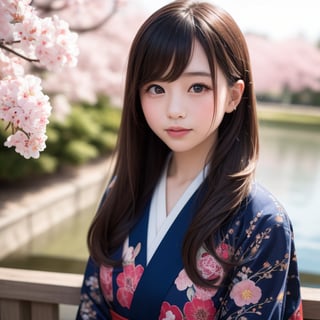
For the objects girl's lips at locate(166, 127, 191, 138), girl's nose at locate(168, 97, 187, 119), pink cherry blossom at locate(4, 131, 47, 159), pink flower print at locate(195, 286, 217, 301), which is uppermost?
girl's nose at locate(168, 97, 187, 119)

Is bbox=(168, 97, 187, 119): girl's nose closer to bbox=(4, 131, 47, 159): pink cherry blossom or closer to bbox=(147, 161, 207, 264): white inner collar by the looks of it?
bbox=(147, 161, 207, 264): white inner collar

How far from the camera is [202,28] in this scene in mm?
1261

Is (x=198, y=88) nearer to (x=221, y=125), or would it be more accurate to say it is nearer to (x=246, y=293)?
(x=221, y=125)

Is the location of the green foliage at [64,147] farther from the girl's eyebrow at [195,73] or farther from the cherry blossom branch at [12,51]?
the girl's eyebrow at [195,73]

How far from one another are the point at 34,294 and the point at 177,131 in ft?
2.23

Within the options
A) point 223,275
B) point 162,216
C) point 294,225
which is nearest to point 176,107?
point 162,216

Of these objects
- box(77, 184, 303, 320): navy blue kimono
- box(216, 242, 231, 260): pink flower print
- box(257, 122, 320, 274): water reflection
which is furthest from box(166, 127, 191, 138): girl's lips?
box(257, 122, 320, 274): water reflection

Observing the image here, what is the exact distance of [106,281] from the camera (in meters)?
1.51

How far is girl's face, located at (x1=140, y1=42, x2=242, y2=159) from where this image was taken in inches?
49.8

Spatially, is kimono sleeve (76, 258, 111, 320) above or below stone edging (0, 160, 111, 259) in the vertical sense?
above

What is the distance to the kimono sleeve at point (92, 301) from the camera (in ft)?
4.86

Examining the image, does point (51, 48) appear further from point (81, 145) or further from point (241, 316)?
point (81, 145)

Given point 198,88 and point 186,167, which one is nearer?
point 198,88

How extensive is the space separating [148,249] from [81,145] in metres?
6.86
